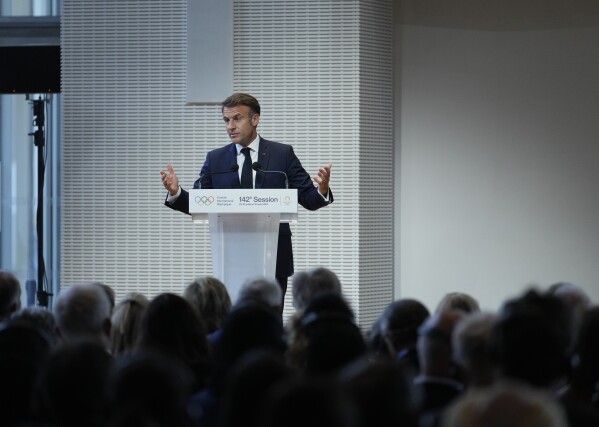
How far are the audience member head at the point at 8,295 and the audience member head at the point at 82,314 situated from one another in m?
0.86

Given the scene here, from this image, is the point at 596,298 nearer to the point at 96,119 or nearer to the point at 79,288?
the point at 96,119

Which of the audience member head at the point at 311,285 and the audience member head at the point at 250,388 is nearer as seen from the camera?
the audience member head at the point at 250,388

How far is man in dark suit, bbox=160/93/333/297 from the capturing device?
6285mm

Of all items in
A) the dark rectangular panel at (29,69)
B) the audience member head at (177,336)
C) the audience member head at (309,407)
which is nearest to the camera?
the audience member head at (309,407)

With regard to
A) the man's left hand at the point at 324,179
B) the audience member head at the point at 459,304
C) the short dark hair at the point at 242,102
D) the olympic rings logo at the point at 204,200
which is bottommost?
the audience member head at the point at 459,304

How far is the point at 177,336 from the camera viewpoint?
4047mm

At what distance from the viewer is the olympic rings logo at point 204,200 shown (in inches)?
233

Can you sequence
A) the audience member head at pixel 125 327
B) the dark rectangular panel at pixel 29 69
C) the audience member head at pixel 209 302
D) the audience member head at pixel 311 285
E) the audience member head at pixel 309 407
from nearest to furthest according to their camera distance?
the audience member head at pixel 309 407, the audience member head at pixel 125 327, the audience member head at pixel 209 302, the audience member head at pixel 311 285, the dark rectangular panel at pixel 29 69

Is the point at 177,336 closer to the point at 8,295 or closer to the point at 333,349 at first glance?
the point at 333,349

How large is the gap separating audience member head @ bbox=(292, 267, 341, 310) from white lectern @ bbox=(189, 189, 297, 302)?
0.65 m

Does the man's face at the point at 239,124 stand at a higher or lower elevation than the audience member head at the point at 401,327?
higher

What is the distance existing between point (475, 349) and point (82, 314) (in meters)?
1.71

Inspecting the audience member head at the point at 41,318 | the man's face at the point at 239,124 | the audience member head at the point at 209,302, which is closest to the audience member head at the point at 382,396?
the audience member head at the point at 41,318

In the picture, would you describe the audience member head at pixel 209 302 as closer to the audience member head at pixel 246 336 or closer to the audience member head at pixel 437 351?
the audience member head at pixel 246 336
